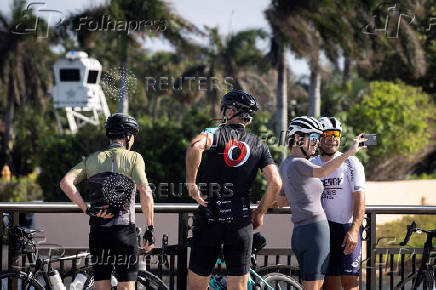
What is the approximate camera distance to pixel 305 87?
65562 mm

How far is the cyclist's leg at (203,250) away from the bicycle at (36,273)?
3.26ft

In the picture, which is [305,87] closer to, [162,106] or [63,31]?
[162,106]

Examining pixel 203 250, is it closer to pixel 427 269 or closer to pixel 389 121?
pixel 427 269

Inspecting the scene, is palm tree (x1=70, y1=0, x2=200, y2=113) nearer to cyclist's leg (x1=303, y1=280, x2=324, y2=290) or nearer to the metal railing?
the metal railing

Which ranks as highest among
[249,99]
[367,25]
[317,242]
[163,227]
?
[367,25]

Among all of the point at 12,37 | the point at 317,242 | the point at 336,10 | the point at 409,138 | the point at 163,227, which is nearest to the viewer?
the point at 317,242

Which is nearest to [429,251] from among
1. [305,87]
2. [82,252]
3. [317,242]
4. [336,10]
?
[317,242]

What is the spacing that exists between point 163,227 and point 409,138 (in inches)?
681

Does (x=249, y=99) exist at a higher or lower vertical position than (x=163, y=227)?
higher

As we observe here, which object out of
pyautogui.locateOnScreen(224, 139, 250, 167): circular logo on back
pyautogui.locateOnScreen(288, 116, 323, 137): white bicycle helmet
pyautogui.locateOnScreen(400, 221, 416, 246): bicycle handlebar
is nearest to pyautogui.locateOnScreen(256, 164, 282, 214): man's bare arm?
pyautogui.locateOnScreen(224, 139, 250, 167): circular logo on back

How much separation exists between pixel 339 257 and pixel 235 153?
1.27 meters

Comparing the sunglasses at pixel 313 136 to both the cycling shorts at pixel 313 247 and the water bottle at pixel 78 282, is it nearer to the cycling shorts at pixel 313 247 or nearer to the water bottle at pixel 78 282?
the cycling shorts at pixel 313 247

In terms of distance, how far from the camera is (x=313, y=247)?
19.5 ft

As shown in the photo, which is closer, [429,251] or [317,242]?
[317,242]
